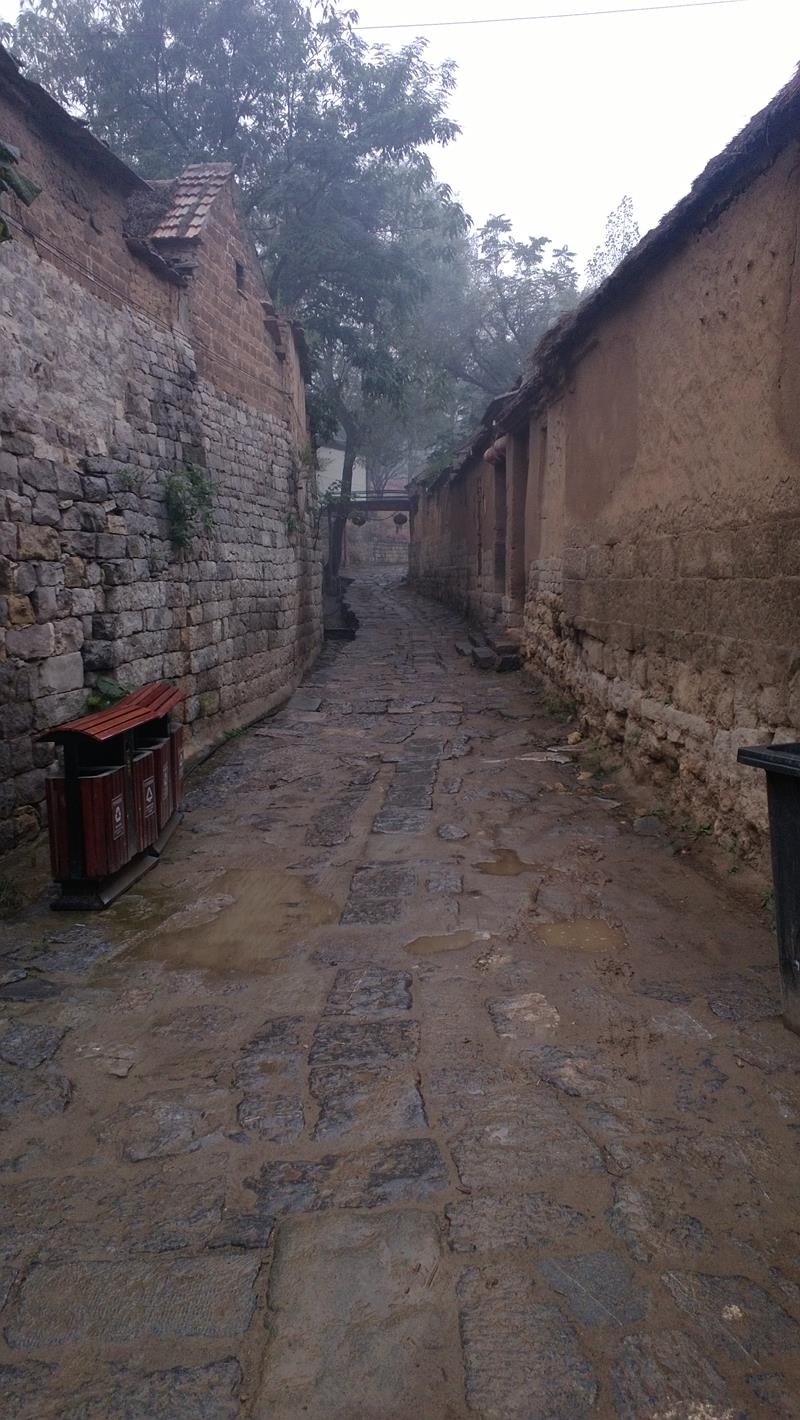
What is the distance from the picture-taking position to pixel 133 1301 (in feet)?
6.54

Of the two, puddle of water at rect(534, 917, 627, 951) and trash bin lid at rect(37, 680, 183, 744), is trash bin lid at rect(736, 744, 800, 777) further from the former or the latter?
trash bin lid at rect(37, 680, 183, 744)

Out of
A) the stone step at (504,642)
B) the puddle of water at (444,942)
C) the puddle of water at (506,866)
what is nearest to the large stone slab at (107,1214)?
the puddle of water at (444,942)

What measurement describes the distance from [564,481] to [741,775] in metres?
4.68

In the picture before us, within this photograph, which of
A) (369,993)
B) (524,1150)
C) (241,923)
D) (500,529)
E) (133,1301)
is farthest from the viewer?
(500,529)

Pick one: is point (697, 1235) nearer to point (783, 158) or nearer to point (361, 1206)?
point (361, 1206)

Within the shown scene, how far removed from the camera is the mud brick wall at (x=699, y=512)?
13.1 ft

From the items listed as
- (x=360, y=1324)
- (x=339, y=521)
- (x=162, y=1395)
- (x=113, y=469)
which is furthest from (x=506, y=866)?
(x=339, y=521)

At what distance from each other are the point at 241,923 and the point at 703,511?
129 inches

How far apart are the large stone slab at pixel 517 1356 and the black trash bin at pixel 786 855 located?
143 centimetres

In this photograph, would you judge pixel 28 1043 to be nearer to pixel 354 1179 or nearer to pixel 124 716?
pixel 354 1179

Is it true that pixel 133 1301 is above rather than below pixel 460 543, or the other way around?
below

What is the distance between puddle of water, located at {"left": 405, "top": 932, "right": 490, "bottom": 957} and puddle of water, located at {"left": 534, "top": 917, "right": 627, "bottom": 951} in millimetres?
279

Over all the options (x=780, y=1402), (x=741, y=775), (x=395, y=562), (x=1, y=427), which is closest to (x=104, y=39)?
(x=1, y=427)

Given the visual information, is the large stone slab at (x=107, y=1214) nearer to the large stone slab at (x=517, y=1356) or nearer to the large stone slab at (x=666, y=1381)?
the large stone slab at (x=517, y=1356)
